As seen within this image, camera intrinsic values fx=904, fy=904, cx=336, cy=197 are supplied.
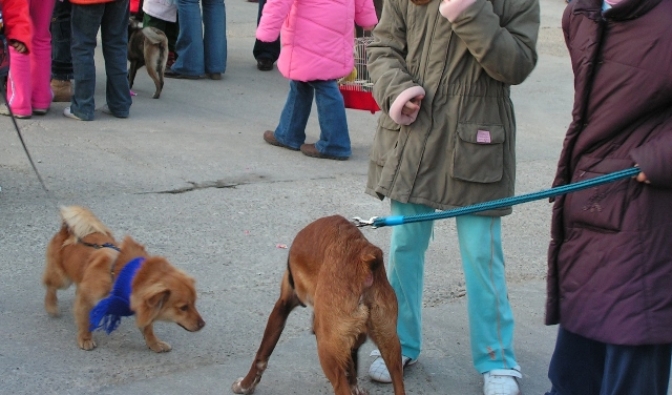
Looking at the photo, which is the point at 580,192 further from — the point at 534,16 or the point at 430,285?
the point at 430,285

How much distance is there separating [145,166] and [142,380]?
3.28 meters

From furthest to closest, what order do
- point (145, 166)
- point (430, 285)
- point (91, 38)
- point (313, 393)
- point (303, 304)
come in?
point (91, 38), point (145, 166), point (430, 285), point (313, 393), point (303, 304)

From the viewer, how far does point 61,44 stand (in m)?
8.95

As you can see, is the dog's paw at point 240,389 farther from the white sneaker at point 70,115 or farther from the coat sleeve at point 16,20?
the white sneaker at point 70,115

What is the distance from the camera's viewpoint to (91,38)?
801 cm

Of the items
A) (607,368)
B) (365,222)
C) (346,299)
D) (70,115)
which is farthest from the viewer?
(70,115)

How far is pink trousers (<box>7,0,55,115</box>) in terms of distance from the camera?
7.75m

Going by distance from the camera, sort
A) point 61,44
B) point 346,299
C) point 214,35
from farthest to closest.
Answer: point 214,35 → point 61,44 → point 346,299

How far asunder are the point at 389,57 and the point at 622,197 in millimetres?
1307

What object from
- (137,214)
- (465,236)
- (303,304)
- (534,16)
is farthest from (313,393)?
(137,214)

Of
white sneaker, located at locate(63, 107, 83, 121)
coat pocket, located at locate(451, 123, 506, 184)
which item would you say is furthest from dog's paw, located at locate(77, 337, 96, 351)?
white sneaker, located at locate(63, 107, 83, 121)

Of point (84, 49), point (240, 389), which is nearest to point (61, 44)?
point (84, 49)

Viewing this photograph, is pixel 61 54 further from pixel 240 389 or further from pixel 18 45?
pixel 240 389

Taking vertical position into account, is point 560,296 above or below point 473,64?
below
